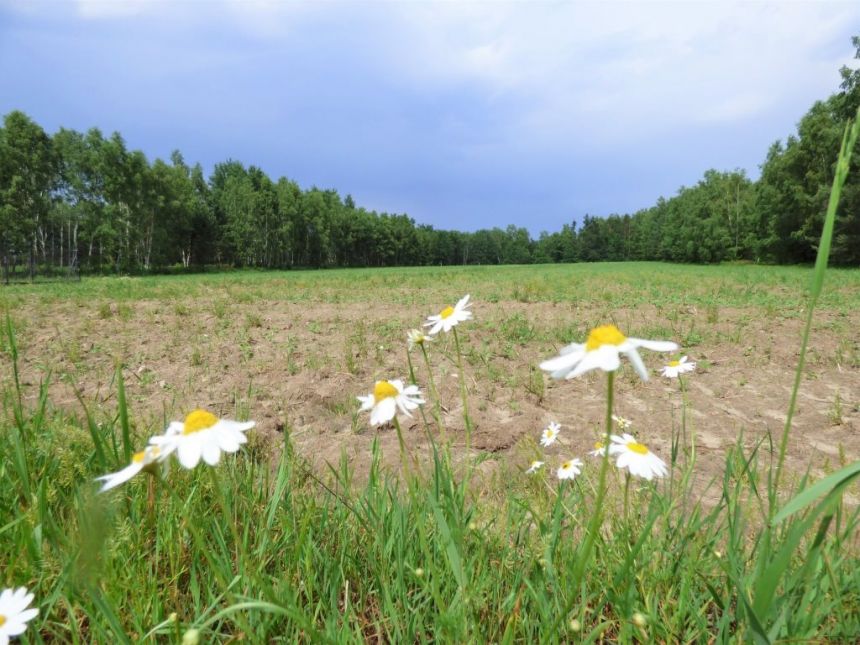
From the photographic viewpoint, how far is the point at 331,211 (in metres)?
58.2

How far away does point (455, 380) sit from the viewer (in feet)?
13.7

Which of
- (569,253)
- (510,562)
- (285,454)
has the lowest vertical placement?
(510,562)

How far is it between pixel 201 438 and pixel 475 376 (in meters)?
3.68

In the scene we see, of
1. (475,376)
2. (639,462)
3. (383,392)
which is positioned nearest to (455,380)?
(475,376)

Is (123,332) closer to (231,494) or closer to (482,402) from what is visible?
(482,402)

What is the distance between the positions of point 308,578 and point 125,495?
28.1 inches

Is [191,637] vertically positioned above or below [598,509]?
below

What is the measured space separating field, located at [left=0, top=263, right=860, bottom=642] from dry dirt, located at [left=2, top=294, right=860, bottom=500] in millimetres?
33

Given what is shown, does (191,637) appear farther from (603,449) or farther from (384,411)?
(603,449)

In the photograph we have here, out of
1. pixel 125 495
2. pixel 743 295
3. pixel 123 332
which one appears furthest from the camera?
pixel 743 295

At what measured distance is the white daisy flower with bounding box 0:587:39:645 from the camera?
67 centimetres

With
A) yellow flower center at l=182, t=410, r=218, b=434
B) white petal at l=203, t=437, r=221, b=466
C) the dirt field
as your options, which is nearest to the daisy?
the dirt field

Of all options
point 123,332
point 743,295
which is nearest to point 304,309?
point 123,332

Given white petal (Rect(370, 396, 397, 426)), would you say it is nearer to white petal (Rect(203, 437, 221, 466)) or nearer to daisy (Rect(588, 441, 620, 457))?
white petal (Rect(203, 437, 221, 466))
